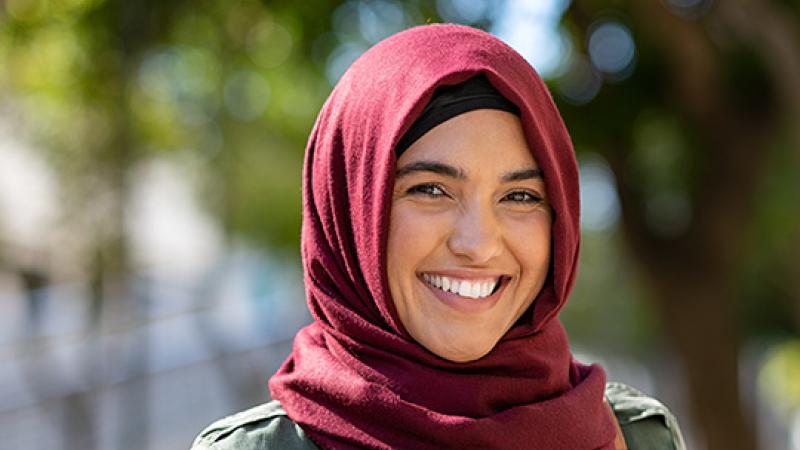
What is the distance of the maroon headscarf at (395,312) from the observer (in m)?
2.10

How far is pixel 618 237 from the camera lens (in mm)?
8055

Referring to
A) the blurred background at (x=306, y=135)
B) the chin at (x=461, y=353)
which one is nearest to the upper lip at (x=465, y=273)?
the chin at (x=461, y=353)

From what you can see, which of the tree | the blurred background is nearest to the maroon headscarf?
the blurred background

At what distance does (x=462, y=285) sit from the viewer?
2.09 m

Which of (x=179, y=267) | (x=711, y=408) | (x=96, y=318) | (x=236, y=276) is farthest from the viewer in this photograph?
(x=236, y=276)

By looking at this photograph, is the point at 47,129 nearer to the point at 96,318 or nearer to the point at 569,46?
the point at 96,318

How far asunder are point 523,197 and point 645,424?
61cm

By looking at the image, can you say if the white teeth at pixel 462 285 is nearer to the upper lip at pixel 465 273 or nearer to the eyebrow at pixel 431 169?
the upper lip at pixel 465 273

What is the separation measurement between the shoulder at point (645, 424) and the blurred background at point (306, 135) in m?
3.10

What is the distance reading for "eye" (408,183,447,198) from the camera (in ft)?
6.91

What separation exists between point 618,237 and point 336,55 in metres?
2.40

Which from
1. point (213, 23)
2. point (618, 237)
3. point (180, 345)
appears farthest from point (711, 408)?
point (180, 345)

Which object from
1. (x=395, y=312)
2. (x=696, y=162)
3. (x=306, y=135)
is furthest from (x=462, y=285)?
(x=306, y=135)

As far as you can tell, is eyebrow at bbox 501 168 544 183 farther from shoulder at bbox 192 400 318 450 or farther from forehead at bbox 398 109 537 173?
shoulder at bbox 192 400 318 450
